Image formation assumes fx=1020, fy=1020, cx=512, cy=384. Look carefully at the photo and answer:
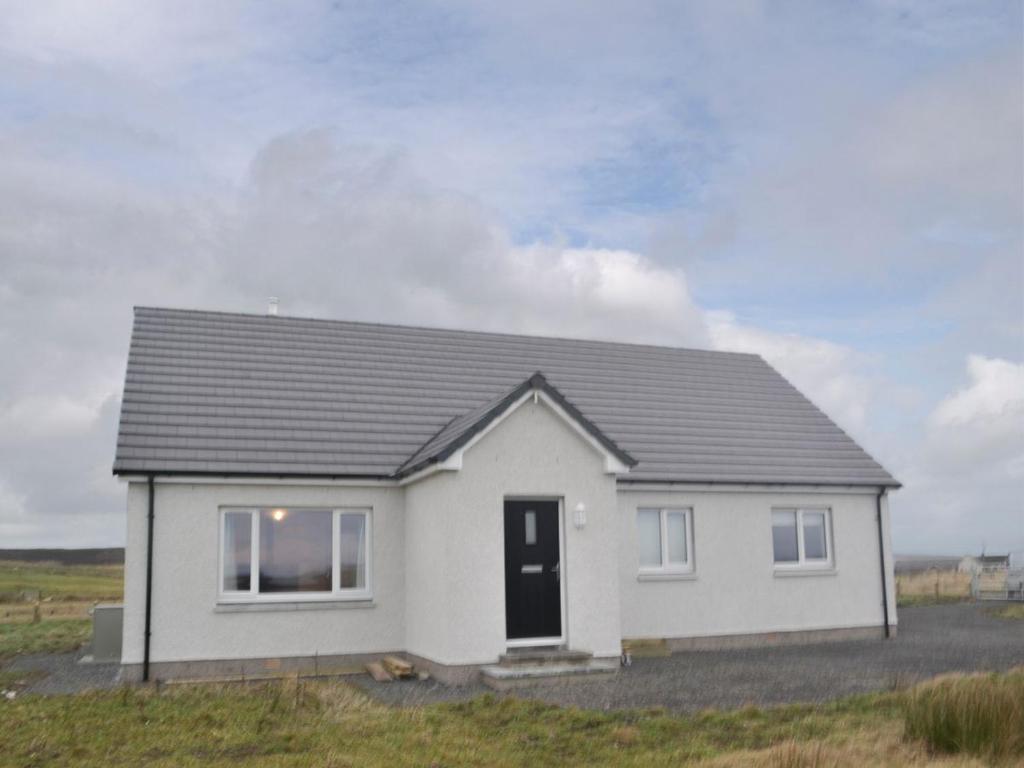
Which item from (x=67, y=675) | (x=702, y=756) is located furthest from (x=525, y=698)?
(x=67, y=675)

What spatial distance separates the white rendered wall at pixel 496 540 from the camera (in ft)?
52.6

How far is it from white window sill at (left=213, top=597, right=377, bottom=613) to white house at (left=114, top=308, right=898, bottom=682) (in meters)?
0.04

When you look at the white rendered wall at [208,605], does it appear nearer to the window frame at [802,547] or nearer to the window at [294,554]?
the window at [294,554]

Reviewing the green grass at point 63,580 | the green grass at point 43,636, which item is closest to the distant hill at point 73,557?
the green grass at point 63,580

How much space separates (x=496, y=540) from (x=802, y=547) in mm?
8227

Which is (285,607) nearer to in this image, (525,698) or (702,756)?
(525,698)

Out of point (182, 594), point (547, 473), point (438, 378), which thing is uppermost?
point (438, 378)

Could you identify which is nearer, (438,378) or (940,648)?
(940,648)

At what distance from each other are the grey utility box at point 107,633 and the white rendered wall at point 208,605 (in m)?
3.03

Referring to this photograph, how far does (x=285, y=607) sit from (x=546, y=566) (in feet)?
14.6

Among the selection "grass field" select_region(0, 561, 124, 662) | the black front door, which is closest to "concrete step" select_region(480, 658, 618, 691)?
the black front door

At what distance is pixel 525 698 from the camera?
1401 cm

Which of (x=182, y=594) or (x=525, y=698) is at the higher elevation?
(x=182, y=594)

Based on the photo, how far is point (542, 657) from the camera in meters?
15.9
